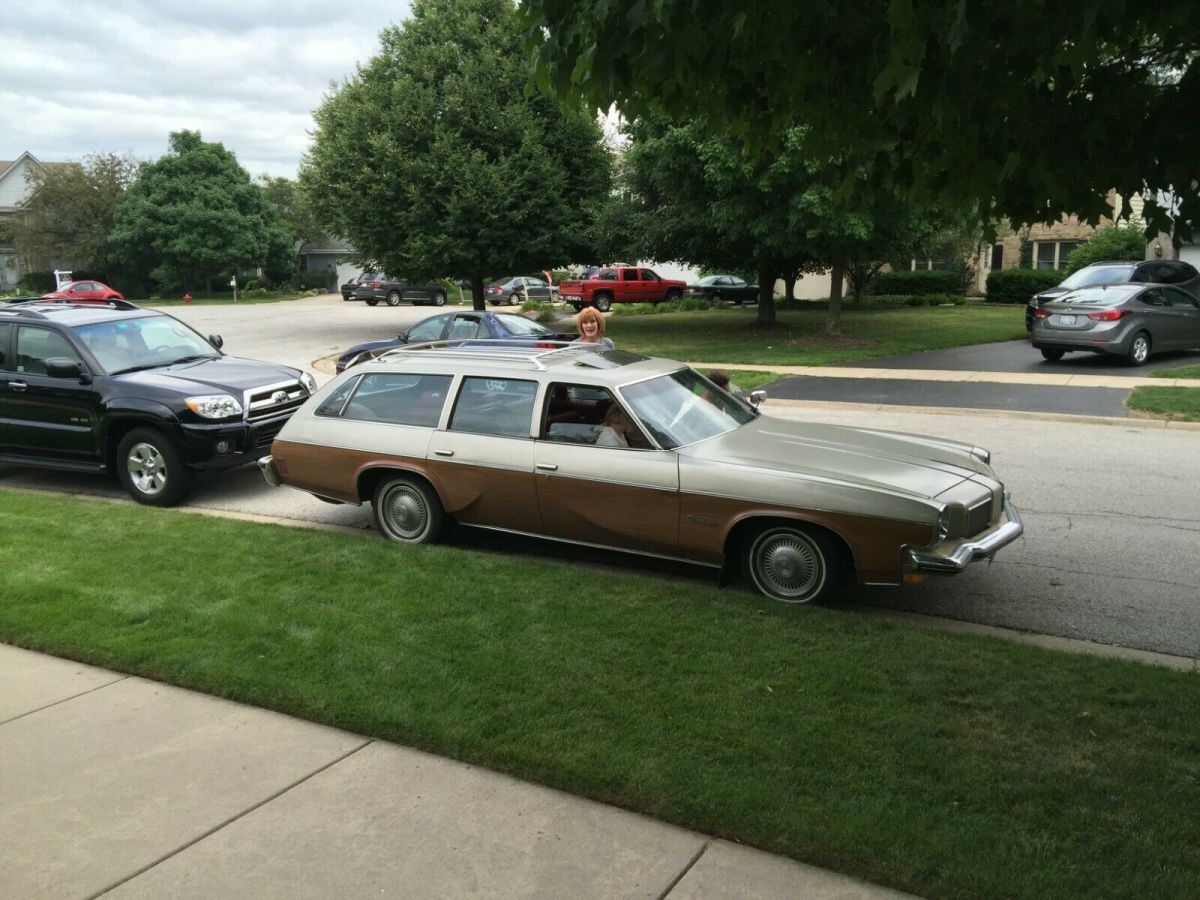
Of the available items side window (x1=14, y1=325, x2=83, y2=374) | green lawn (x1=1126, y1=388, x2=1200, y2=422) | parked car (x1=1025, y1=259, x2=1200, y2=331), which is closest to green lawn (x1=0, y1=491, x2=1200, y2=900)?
side window (x1=14, y1=325, x2=83, y2=374)

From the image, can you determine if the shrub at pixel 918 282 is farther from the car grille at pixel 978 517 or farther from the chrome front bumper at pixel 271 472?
the car grille at pixel 978 517

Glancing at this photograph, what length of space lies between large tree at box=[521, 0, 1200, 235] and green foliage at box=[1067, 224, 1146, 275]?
3371 centimetres

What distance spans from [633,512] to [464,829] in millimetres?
2950

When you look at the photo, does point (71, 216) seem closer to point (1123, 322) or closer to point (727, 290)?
point (727, 290)

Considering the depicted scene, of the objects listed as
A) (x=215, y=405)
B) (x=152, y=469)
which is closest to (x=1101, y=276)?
(x=215, y=405)

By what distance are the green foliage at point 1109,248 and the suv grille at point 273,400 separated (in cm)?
3208

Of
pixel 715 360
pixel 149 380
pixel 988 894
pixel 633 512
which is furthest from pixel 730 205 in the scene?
pixel 988 894

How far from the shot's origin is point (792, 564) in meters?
6.00

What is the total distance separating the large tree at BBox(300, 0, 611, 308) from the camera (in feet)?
85.7

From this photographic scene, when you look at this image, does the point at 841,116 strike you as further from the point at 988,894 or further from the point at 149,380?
the point at 149,380

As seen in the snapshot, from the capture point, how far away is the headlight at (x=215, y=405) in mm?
9094

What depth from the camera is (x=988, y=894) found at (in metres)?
3.23

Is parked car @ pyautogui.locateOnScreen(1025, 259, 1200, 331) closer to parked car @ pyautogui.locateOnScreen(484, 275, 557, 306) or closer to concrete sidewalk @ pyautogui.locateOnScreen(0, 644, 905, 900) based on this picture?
concrete sidewalk @ pyautogui.locateOnScreen(0, 644, 905, 900)

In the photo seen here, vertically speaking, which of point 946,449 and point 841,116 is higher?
point 841,116
